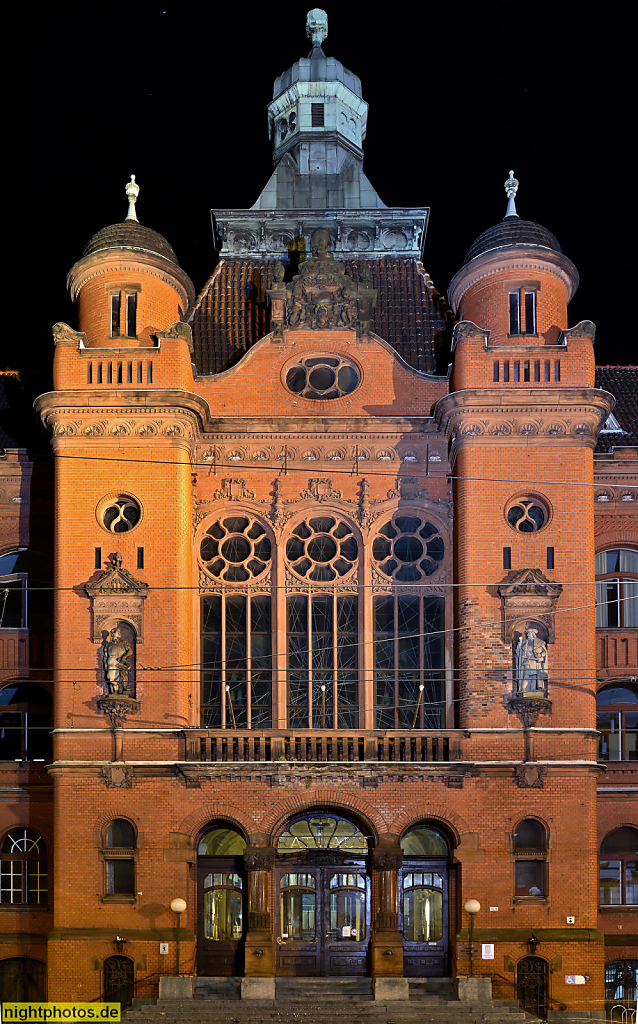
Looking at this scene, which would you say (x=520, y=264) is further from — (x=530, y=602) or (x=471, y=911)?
(x=471, y=911)

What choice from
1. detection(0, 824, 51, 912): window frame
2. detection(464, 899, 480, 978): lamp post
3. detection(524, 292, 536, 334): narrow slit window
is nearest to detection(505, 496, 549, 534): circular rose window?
detection(524, 292, 536, 334): narrow slit window

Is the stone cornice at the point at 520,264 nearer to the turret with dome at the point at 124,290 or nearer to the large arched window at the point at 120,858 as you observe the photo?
the turret with dome at the point at 124,290

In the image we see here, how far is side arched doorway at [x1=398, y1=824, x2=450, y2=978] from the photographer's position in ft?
124

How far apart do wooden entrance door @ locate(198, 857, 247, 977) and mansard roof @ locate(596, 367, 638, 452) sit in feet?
56.0

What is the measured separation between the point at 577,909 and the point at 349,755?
276 inches

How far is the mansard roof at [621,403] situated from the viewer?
4453 cm

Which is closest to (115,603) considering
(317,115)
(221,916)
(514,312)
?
(221,916)

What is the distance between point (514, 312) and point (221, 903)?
18.4 metres

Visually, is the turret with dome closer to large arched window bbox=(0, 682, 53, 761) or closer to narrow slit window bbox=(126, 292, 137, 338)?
narrow slit window bbox=(126, 292, 137, 338)

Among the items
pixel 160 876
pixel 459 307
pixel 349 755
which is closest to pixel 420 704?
pixel 349 755

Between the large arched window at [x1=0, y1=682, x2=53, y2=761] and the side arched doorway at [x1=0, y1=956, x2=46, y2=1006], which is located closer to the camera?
the side arched doorway at [x1=0, y1=956, x2=46, y2=1006]

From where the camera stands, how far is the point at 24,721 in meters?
41.4

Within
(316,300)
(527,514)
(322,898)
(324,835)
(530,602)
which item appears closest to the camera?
(530,602)

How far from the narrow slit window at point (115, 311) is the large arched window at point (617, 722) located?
17.7 metres
